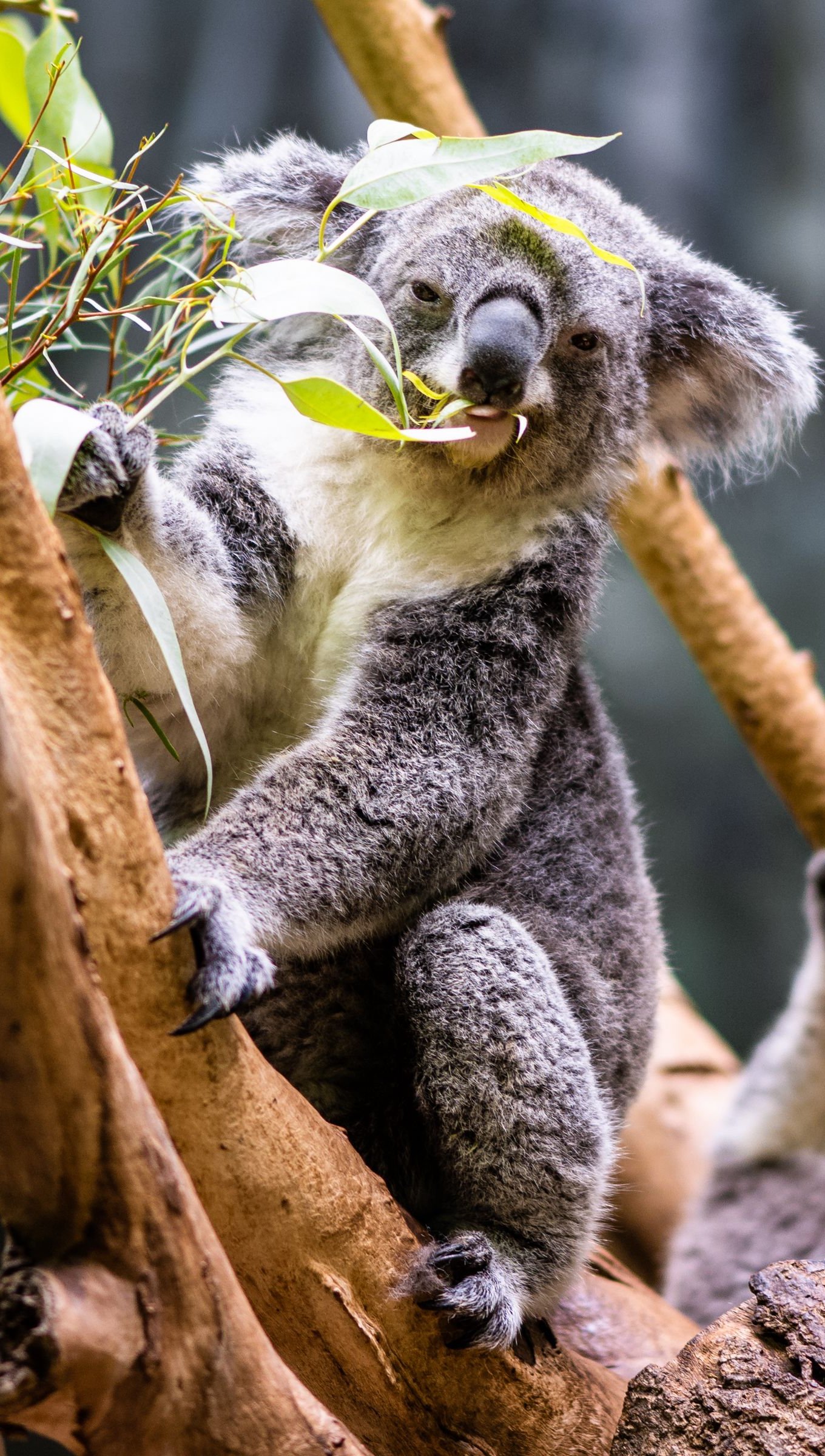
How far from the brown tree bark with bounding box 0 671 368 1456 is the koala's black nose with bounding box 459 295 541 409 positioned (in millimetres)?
1090

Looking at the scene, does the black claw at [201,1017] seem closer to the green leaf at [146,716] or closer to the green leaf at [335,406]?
the green leaf at [146,716]

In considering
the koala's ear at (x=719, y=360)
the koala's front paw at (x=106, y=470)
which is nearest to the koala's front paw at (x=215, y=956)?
the koala's front paw at (x=106, y=470)

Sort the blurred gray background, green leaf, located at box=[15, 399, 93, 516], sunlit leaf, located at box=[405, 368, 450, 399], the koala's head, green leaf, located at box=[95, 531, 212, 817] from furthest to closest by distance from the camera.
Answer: the blurred gray background, the koala's head, sunlit leaf, located at box=[405, 368, 450, 399], green leaf, located at box=[95, 531, 212, 817], green leaf, located at box=[15, 399, 93, 516]

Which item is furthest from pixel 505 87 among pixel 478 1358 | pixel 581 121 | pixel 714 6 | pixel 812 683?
pixel 478 1358

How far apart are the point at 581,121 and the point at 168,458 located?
13.4 feet

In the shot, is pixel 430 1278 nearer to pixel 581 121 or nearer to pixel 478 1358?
pixel 478 1358

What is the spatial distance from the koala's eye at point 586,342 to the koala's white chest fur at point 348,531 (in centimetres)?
28

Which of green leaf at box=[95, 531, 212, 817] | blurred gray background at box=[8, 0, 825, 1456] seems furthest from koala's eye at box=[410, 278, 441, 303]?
blurred gray background at box=[8, 0, 825, 1456]

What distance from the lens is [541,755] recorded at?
2322 millimetres

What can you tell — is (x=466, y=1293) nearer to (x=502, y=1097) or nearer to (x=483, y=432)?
(x=502, y=1097)

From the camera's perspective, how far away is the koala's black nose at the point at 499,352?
1857 millimetres

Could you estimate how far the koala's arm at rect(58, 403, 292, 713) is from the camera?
1655 mm

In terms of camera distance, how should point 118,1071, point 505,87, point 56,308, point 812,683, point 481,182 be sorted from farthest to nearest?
point 505,87 < point 812,683 < point 481,182 < point 56,308 < point 118,1071

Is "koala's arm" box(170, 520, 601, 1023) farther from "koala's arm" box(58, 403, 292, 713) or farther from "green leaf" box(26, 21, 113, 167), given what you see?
"green leaf" box(26, 21, 113, 167)
